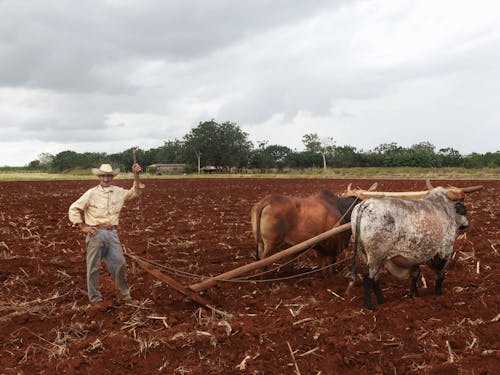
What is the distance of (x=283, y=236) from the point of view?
7.68 m

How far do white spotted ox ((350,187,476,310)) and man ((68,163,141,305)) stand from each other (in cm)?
348

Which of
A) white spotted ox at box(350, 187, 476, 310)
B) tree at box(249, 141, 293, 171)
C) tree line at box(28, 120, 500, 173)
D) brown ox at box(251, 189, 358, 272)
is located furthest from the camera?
tree at box(249, 141, 293, 171)

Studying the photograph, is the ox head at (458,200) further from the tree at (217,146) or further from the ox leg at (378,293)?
the tree at (217,146)

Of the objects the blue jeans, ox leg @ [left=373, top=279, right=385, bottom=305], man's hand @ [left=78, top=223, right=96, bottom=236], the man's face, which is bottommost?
ox leg @ [left=373, top=279, right=385, bottom=305]

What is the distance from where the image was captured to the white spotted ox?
19.9ft

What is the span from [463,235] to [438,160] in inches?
2508

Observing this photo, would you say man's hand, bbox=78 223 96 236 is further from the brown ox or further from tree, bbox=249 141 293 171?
tree, bbox=249 141 293 171

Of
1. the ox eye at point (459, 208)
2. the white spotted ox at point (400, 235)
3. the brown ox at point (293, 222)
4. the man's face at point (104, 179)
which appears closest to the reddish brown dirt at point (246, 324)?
the white spotted ox at point (400, 235)

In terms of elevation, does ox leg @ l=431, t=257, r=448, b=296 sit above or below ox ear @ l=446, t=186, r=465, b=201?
below

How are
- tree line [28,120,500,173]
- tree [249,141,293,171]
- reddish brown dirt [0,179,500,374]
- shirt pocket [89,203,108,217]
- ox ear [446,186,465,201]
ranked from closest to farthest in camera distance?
reddish brown dirt [0,179,500,374]
shirt pocket [89,203,108,217]
ox ear [446,186,465,201]
tree line [28,120,500,173]
tree [249,141,293,171]

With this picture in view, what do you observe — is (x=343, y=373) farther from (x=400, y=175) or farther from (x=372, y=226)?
(x=400, y=175)

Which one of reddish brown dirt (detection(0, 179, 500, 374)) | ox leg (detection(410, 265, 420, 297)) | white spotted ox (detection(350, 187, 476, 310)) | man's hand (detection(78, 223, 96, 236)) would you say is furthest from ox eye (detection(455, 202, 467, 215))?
man's hand (detection(78, 223, 96, 236))

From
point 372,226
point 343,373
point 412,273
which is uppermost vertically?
point 372,226

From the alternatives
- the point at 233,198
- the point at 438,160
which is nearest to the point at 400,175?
the point at 438,160
